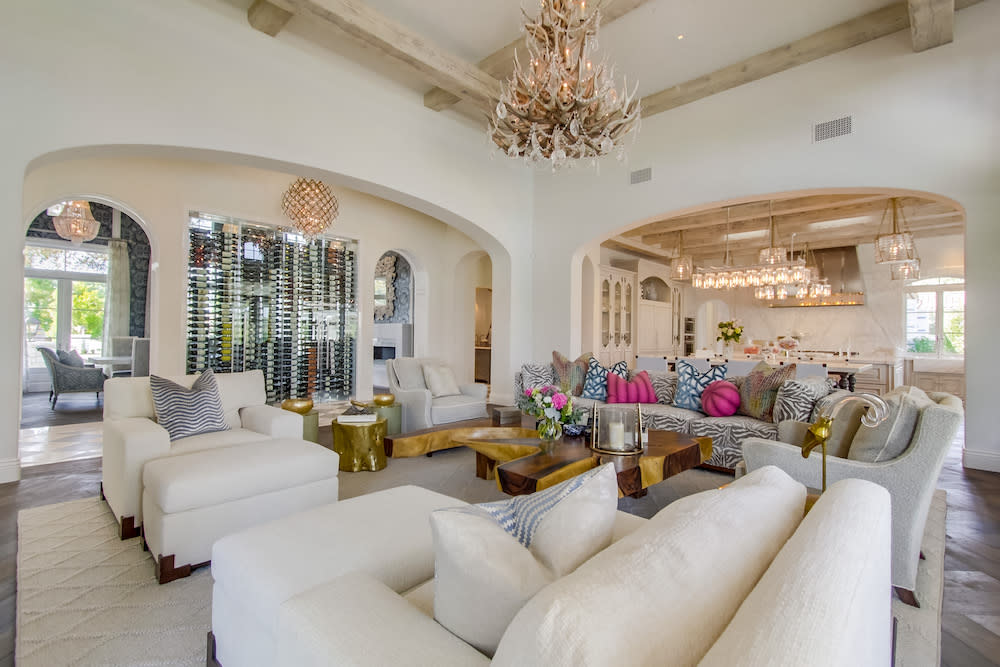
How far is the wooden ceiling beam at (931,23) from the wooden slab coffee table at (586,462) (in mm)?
3531

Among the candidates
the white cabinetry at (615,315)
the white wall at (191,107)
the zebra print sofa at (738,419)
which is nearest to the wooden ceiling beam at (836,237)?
the white cabinetry at (615,315)

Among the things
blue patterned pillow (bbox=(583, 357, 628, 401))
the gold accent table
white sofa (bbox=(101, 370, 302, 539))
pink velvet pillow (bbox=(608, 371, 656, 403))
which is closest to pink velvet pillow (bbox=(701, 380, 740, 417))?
pink velvet pillow (bbox=(608, 371, 656, 403))

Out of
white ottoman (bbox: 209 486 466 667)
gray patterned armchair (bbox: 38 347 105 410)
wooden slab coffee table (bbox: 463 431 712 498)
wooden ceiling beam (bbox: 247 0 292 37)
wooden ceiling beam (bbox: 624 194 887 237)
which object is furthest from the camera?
gray patterned armchair (bbox: 38 347 105 410)

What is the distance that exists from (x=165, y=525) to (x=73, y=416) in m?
5.52

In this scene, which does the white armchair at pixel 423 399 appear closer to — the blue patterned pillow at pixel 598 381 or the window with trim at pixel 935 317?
the blue patterned pillow at pixel 598 381

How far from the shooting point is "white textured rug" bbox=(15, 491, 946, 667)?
1659 mm

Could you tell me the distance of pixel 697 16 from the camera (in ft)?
13.1

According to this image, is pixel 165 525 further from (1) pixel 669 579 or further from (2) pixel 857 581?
(2) pixel 857 581

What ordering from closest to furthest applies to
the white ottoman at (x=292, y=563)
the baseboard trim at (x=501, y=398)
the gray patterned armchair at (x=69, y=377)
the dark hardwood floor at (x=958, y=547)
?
the white ottoman at (x=292, y=563), the dark hardwood floor at (x=958, y=547), the gray patterned armchair at (x=69, y=377), the baseboard trim at (x=501, y=398)

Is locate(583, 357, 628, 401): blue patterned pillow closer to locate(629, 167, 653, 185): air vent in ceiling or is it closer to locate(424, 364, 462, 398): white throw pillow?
locate(424, 364, 462, 398): white throw pillow

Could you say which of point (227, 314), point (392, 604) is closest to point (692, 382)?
point (392, 604)

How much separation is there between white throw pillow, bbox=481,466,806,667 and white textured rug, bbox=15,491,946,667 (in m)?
1.45

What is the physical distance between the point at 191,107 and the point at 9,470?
2.98 meters

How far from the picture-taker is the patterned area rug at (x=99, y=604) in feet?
5.43
